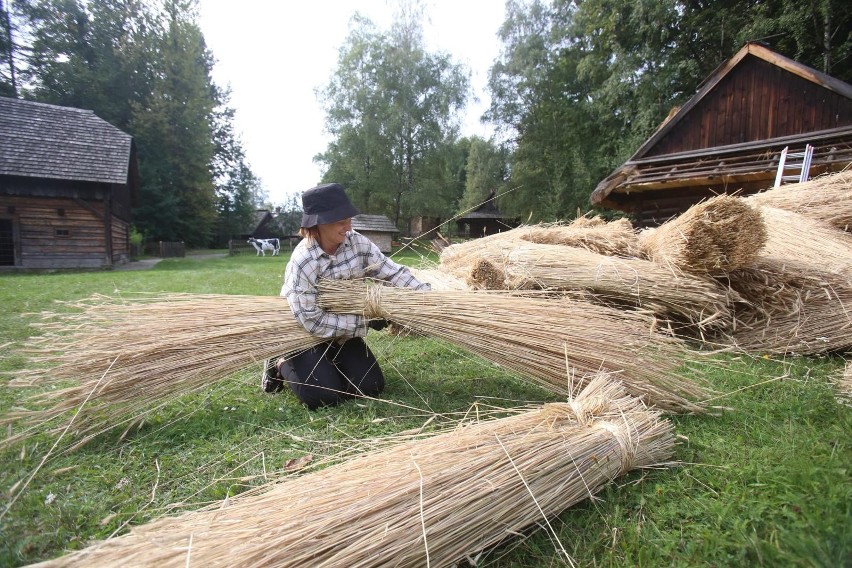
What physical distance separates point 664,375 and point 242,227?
111ft

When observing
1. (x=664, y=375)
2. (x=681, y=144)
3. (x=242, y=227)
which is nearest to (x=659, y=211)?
(x=681, y=144)

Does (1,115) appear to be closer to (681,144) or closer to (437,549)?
(437,549)

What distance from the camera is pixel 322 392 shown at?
7.17 ft

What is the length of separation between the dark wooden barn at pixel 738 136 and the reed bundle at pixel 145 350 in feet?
24.7

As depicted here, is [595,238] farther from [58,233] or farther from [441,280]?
[58,233]

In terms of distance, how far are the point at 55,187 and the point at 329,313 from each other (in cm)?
1365

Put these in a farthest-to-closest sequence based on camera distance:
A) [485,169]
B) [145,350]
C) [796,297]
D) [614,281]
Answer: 1. [485,169]
2. [614,281]
3. [796,297]
4. [145,350]

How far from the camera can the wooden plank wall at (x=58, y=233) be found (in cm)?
1141

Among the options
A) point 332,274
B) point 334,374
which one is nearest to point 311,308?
point 332,274

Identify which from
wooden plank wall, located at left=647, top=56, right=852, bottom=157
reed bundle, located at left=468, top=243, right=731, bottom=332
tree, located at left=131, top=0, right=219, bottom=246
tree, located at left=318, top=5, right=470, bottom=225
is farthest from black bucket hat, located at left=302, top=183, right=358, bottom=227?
tree, located at left=131, top=0, right=219, bottom=246

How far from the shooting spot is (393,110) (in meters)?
21.6

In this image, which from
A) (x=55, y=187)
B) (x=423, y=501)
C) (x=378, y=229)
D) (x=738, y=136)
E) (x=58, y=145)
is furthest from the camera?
(x=378, y=229)

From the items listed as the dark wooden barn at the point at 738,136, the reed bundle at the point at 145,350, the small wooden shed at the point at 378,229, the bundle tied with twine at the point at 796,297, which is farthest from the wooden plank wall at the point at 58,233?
the bundle tied with twine at the point at 796,297

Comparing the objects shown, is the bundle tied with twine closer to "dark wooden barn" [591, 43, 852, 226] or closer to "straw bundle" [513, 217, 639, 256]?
"straw bundle" [513, 217, 639, 256]
